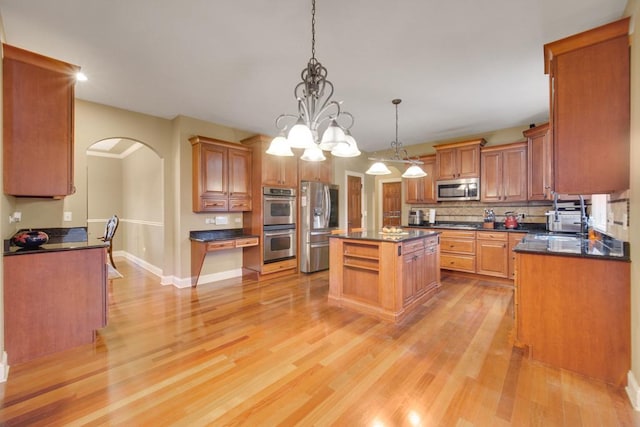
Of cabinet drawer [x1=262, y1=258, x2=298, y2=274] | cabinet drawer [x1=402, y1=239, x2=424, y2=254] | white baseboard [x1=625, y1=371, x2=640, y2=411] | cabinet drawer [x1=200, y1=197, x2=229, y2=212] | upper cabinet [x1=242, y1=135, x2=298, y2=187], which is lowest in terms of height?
white baseboard [x1=625, y1=371, x2=640, y2=411]

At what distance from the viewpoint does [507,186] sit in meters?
4.52

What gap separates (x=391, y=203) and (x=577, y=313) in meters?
6.76

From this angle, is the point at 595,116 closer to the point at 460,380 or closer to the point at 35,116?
the point at 460,380

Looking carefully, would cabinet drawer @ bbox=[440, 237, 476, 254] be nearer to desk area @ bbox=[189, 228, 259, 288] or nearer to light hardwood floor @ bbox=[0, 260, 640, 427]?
light hardwood floor @ bbox=[0, 260, 640, 427]

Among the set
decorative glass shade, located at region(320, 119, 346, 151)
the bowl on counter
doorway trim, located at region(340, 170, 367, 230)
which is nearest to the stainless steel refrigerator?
doorway trim, located at region(340, 170, 367, 230)

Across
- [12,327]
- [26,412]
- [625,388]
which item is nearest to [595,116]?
[625,388]

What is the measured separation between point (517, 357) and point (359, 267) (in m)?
1.57

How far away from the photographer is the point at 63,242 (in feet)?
9.13

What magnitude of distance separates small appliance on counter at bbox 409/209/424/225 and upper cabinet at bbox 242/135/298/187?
99.4 inches

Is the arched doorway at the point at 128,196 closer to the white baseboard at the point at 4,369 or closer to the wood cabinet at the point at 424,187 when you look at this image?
the white baseboard at the point at 4,369

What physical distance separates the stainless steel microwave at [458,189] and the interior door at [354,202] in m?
1.94

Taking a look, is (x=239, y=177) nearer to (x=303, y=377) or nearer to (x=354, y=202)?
(x=354, y=202)

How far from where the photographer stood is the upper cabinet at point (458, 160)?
4.77 metres

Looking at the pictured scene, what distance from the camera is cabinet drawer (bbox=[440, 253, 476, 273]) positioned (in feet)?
14.8
